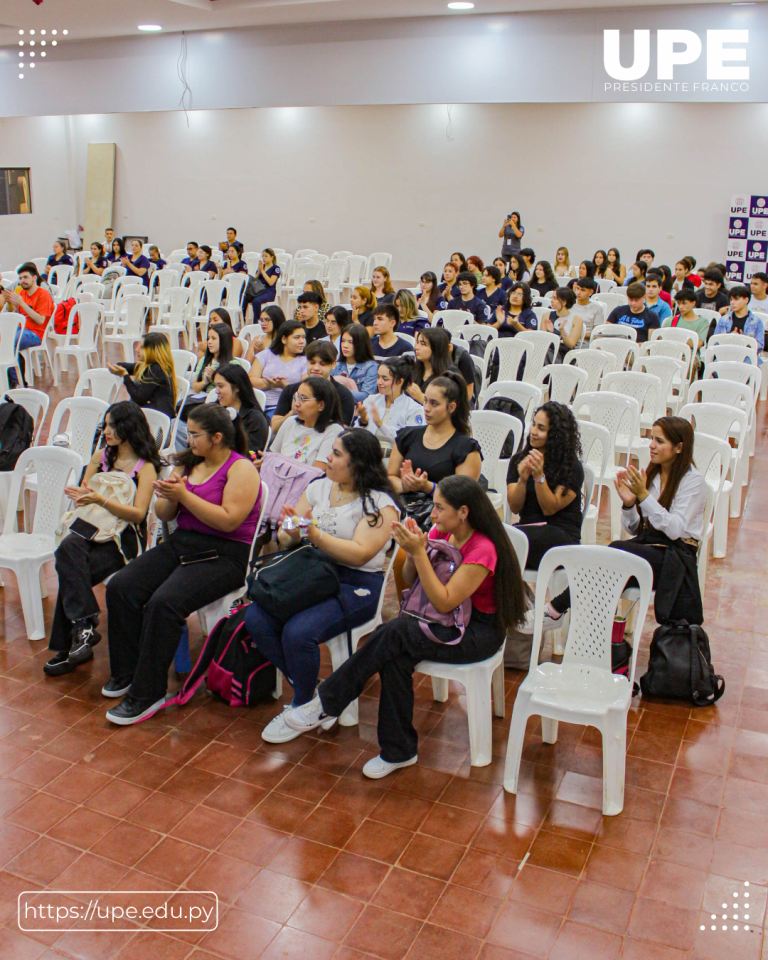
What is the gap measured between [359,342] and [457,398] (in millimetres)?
1798

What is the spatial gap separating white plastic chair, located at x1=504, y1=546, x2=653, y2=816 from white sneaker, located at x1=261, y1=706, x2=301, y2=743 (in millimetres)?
869

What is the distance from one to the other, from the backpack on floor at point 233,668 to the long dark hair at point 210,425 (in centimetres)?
72

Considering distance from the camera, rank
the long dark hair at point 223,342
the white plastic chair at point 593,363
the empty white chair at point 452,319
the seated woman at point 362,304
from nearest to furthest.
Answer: the long dark hair at point 223,342 < the white plastic chair at point 593,363 < the seated woman at point 362,304 < the empty white chair at point 452,319

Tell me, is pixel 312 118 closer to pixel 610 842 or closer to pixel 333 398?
pixel 333 398

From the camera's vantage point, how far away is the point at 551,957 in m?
2.63

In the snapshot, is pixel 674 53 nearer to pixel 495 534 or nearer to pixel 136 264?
pixel 136 264

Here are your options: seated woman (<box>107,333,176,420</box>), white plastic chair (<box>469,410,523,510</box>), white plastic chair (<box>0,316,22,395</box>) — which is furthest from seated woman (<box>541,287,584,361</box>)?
white plastic chair (<box>0,316,22,395</box>)

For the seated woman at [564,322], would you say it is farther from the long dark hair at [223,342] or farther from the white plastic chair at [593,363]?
the long dark hair at [223,342]

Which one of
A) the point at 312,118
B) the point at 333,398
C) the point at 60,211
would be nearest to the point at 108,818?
the point at 333,398

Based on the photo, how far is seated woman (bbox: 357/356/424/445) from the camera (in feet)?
17.3

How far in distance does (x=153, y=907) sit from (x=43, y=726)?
3.91 feet

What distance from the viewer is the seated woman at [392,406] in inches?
208

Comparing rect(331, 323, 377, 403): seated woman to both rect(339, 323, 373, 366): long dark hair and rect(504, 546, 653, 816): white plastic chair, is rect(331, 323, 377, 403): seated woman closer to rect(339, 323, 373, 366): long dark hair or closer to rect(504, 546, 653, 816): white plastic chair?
rect(339, 323, 373, 366): long dark hair

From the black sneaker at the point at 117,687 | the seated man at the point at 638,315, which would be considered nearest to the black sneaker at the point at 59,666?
the black sneaker at the point at 117,687
